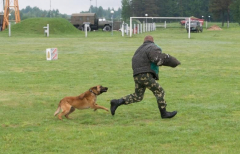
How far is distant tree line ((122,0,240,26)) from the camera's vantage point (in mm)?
111312

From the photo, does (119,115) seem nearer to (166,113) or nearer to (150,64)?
(166,113)

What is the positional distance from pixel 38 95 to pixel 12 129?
14.4ft

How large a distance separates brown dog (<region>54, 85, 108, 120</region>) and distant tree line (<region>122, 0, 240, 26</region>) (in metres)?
99.9

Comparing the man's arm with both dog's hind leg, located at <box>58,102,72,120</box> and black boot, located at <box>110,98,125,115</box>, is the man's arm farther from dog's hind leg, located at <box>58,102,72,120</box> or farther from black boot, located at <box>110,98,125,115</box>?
dog's hind leg, located at <box>58,102,72,120</box>

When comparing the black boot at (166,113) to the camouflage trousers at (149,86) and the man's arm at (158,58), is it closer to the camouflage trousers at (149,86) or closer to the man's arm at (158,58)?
the camouflage trousers at (149,86)

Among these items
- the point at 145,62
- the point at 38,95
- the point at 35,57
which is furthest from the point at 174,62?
the point at 35,57

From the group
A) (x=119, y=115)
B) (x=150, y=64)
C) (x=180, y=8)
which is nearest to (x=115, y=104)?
(x=119, y=115)

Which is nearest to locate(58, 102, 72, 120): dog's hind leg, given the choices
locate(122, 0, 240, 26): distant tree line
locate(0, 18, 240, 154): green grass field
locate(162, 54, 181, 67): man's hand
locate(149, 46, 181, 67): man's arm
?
locate(0, 18, 240, 154): green grass field

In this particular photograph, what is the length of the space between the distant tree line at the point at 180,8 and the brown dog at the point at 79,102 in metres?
99.9

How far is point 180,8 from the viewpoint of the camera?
136 metres

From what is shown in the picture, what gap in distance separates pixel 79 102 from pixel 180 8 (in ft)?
418

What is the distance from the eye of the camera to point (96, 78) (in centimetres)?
1744

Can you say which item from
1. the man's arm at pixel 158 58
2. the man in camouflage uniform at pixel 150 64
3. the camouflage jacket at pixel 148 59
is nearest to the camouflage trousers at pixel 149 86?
the man in camouflage uniform at pixel 150 64

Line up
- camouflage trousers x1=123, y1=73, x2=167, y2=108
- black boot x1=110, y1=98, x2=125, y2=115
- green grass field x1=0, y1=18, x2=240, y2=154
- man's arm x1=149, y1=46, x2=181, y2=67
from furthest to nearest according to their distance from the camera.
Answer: black boot x1=110, y1=98, x2=125, y2=115 < camouflage trousers x1=123, y1=73, x2=167, y2=108 < man's arm x1=149, y1=46, x2=181, y2=67 < green grass field x1=0, y1=18, x2=240, y2=154
